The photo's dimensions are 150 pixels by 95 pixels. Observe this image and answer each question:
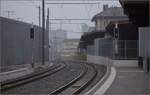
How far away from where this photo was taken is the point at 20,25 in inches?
1793

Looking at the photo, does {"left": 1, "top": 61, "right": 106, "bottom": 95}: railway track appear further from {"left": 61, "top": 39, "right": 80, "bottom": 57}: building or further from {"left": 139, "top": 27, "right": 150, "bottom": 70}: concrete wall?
{"left": 61, "top": 39, "right": 80, "bottom": 57}: building

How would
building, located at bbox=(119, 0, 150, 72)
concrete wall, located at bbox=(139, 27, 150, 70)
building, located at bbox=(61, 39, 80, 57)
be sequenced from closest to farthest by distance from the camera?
1. building, located at bbox=(119, 0, 150, 72)
2. concrete wall, located at bbox=(139, 27, 150, 70)
3. building, located at bbox=(61, 39, 80, 57)

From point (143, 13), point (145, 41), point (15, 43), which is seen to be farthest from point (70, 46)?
point (143, 13)

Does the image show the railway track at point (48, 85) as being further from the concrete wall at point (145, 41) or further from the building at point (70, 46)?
the building at point (70, 46)

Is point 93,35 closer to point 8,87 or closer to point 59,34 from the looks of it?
point 8,87

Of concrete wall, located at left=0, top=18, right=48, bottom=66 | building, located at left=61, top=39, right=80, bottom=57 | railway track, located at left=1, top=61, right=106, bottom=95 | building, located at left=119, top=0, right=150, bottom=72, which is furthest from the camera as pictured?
building, located at left=61, top=39, right=80, bottom=57

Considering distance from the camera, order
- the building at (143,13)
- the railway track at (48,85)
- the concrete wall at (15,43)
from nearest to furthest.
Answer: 1. the railway track at (48,85)
2. the building at (143,13)
3. the concrete wall at (15,43)

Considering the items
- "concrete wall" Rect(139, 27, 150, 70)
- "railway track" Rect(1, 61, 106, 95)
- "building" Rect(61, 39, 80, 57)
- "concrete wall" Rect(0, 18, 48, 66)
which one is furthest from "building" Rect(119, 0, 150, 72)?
"building" Rect(61, 39, 80, 57)

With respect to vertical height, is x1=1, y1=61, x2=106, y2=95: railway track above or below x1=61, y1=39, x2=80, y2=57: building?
below

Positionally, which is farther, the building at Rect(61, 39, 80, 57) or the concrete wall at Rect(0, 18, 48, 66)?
the building at Rect(61, 39, 80, 57)

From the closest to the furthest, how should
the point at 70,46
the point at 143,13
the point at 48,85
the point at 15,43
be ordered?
the point at 48,85
the point at 143,13
the point at 15,43
the point at 70,46

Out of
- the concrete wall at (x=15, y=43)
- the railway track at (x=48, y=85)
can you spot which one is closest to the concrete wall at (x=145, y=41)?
the railway track at (x=48, y=85)

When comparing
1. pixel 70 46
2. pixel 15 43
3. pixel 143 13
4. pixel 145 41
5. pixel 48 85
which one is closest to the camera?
pixel 48 85

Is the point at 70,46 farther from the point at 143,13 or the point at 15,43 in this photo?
the point at 143,13
